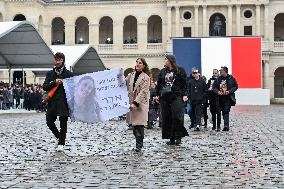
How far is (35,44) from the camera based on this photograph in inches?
1189

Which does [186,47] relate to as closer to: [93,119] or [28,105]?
[28,105]

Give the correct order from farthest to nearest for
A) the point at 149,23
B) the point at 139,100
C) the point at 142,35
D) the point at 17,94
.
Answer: the point at 149,23, the point at 142,35, the point at 17,94, the point at 139,100

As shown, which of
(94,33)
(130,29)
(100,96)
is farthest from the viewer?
(130,29)

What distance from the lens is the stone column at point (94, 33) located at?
209 feet

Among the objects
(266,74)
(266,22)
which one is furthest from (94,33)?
(266,74)

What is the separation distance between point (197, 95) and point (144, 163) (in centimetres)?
792

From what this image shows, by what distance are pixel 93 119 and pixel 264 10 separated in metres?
50.7

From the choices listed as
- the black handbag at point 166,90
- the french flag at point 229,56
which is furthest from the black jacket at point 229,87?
the french flag at point 229,56

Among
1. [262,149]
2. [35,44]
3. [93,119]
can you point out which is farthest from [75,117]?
[35,44]

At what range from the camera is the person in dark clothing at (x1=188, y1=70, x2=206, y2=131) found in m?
17.6

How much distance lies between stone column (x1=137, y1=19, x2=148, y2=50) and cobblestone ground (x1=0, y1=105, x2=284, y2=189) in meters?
47.9

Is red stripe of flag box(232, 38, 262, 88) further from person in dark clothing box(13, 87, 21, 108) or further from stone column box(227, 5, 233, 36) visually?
stone column box(227, 5, 233, 36)

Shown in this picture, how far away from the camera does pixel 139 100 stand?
1179cm

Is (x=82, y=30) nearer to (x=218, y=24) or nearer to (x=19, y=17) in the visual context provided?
(x=19, y=17)
